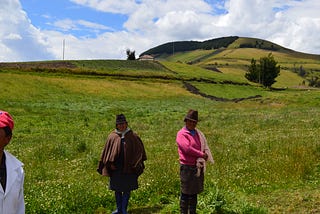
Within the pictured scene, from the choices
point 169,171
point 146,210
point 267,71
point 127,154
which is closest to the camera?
point 127,154

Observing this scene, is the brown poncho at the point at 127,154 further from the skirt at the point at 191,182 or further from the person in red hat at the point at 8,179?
the person in red hat at the point at 8,179

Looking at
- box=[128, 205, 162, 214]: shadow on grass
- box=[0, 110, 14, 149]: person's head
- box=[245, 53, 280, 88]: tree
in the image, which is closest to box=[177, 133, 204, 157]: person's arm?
box=[128, 205, 162, 214]: shadow on grass

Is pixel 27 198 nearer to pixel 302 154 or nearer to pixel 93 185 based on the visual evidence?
pixel 93 185

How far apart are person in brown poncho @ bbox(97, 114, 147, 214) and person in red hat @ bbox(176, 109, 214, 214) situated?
42.5 inches

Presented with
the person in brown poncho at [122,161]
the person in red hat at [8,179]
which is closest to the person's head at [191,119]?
the person in brown poncho at [122,161]

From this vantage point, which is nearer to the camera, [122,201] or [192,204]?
[192,204]

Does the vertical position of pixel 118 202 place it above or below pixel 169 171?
below

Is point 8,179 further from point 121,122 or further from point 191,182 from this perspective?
point 191,182

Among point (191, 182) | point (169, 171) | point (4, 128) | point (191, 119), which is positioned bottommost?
point (169, 171)

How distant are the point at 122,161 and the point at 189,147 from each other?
1620mm

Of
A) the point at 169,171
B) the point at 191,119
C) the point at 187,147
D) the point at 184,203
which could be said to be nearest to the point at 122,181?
the point at 184,203

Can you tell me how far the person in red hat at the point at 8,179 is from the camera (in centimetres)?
371

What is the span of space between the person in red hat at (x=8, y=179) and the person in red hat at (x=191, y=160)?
447 cm

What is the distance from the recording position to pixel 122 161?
27.9 ft
